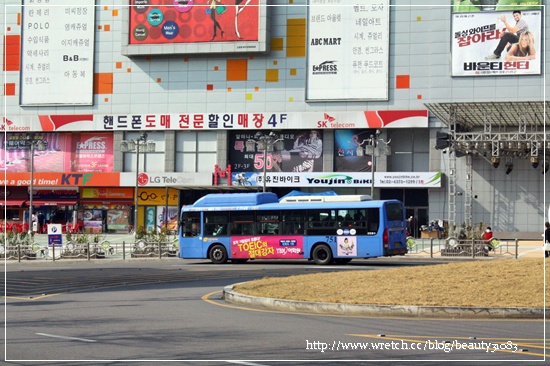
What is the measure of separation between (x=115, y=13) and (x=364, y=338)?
7182 centimetres

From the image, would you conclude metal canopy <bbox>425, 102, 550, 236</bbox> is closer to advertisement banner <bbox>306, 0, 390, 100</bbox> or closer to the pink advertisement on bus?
advertisement banner <bbox>306, 0, 390, 100</bbox>

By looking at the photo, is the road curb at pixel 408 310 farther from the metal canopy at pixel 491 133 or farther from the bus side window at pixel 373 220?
the metal canopy at pixel 491 133

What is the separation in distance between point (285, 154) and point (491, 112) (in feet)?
73.6

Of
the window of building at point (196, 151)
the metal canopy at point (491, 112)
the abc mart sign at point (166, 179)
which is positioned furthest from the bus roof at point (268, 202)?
the window of building at point (196, 151)

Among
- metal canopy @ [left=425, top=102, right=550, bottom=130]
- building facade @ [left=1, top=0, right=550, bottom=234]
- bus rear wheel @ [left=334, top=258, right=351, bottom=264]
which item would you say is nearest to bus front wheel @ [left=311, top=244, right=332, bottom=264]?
bus rear wheel @ [left=334, top=258, right=351, bottom=264]

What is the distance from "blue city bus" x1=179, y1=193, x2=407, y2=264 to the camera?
38.2m

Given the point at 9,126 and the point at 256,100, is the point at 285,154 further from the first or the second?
the point at 9,126

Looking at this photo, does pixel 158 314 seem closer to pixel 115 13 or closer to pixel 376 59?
pixel 376 59

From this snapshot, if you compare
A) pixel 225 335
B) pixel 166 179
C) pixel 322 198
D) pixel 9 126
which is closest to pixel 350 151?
pixel 166 179

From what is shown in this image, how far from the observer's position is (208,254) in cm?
4178

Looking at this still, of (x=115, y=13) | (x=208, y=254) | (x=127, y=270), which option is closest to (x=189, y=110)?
(x=115, y=13)

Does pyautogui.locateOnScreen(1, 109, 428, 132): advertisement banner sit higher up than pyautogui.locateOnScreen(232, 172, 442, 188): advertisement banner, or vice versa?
pyautogui.locateOnScreen(1, 109, 428, 132): advertisement banner

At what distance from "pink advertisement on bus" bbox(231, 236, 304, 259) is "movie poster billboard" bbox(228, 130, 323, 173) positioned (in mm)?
Result: 36627

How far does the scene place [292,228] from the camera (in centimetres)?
3969
